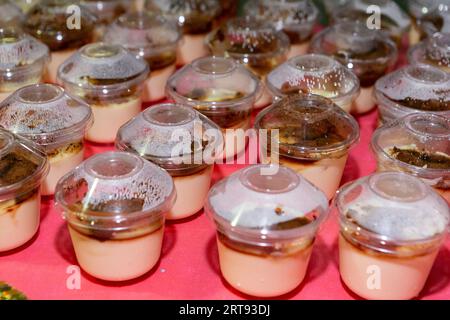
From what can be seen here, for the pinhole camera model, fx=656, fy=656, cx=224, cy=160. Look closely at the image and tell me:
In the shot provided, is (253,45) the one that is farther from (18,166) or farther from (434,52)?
(18,166)

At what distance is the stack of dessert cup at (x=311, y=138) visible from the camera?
2.11 m

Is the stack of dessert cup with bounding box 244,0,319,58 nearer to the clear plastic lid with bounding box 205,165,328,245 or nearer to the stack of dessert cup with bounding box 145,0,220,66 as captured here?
the stack of dessert cup with bounding box 145,0,220,66

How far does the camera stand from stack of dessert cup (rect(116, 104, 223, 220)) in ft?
6.61

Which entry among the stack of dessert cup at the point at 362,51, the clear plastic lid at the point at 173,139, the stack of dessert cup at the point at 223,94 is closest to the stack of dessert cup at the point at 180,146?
the clear plastic lid at the point at 173,139

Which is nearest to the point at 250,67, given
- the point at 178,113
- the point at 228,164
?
the point at 228,164

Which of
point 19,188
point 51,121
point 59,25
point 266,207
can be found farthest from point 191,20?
point 266,207

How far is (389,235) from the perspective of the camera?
1640 mm

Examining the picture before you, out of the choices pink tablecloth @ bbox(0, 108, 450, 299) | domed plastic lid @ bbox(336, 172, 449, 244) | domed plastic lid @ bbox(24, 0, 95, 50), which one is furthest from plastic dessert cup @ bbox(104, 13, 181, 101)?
domed plastic lid @ bbox(336, 172, 449, 244)

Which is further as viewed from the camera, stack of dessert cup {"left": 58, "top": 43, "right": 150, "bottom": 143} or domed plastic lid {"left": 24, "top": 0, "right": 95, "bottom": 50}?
domed plastic lid {"left": 24, "top": 0, "right": 95, "bottom": 50}

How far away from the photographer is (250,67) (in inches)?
109

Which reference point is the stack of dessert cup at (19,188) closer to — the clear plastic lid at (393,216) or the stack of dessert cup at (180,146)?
the stack of dessert cup at (180,146)

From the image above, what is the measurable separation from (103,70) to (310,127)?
2.77 feet

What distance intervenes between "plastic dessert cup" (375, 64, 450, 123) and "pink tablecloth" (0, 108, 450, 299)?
1.78 ft
